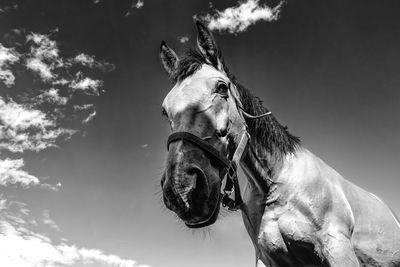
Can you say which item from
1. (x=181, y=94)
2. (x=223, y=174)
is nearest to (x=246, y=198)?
(x=223, y=174)

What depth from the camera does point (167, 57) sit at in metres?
4.38

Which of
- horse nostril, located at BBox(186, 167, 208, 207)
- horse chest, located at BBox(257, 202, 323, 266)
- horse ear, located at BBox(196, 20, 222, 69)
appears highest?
horse ear, located at BBox(196, 20, 222, 69)

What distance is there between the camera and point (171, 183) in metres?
2.48

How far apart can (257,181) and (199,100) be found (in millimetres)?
1295

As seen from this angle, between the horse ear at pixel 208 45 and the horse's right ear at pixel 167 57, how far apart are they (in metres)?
0.58

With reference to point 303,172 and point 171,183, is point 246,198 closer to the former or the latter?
point 303,172

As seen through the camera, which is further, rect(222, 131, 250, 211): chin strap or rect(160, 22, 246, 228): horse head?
rect(222, 131, 250, 211): chin strap

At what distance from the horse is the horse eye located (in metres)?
0.01

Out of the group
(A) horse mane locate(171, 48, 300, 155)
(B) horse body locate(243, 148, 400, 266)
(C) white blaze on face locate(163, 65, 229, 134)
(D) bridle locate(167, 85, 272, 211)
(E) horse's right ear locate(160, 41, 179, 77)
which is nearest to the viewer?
(D) bridle locate(167, 85, 272, 211)

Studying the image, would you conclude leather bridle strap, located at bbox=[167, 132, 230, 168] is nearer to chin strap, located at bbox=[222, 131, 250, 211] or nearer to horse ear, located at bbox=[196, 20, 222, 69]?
chin strap, located at bbox=[222, 131, 250, 211]

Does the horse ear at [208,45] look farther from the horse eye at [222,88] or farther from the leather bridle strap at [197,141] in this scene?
the leather bridle strap at [197,141]

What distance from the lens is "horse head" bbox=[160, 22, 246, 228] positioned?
2514mm

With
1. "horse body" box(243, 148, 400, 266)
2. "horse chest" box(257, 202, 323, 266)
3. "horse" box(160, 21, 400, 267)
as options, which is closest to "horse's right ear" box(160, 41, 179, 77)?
"horse" box(160, 21, 400, 267)

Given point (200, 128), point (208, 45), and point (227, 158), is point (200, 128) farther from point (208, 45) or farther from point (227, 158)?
point (208, 45)
